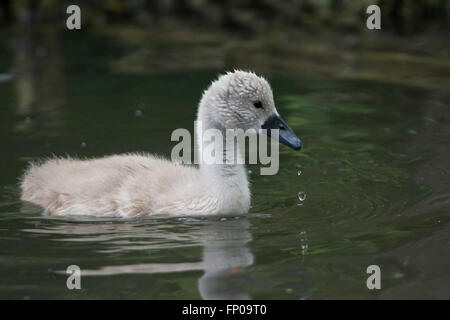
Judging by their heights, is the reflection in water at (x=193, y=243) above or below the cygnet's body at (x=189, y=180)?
below

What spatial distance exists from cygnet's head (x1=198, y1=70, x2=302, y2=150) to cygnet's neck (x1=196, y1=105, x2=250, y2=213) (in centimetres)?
6

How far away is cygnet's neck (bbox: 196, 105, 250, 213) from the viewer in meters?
7.08

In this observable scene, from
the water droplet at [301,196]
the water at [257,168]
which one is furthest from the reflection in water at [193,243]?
the water droplet at [301,196]

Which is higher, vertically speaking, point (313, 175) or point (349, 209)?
point (313, 175)

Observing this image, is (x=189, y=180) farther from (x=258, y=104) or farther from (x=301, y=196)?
(x=301, y=196)

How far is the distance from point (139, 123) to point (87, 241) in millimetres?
3631

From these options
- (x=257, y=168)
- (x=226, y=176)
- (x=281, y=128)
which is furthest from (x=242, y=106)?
(x=257, y=168)

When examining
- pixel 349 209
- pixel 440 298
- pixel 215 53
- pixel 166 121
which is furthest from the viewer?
pixel 215 53

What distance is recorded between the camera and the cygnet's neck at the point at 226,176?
708 cm

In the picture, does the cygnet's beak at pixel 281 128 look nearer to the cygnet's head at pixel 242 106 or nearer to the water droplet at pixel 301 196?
the cygnet's head at pixel 242 106

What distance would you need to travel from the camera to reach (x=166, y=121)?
32.7 ft

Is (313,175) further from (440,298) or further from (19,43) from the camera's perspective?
(19,43)

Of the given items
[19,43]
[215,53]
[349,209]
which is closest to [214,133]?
[349,209]

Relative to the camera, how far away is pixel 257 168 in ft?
28.5
